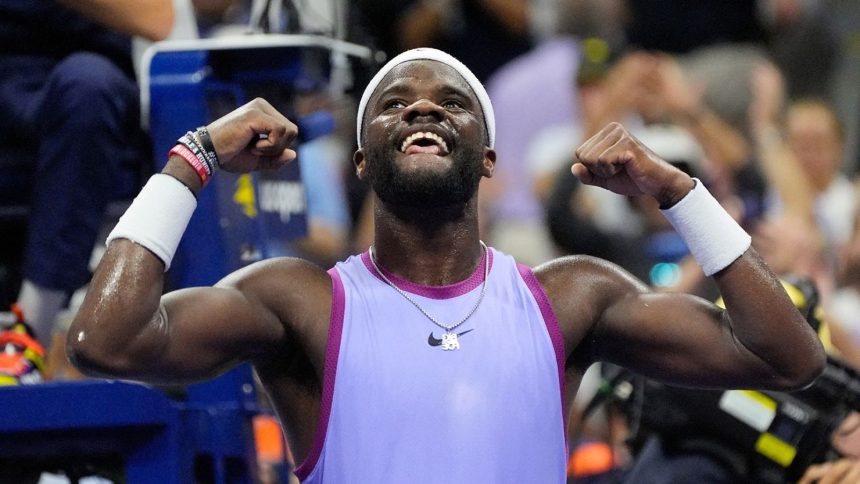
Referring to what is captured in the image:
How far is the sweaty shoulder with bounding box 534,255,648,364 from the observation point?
3.05 metres

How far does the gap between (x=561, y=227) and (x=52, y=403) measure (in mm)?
3172

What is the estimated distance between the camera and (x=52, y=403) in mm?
2814

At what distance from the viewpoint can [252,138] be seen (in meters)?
2.92

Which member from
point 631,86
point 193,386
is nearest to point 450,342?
point 193,386

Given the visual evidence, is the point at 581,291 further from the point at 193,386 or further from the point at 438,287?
the point at 193,386

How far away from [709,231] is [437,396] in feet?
2.16

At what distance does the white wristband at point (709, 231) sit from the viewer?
9.77 ft

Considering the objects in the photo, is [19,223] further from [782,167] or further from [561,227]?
[782,167]

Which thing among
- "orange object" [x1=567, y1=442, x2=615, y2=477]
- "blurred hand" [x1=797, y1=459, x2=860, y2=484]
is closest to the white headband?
"blurred hand" [x1=797, y1=459, x2=860, y2=484]

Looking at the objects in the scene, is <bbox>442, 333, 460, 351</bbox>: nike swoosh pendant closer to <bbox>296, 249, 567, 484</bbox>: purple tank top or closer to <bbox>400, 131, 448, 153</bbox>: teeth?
<bbox>296, 249, 567, 484</bbox>: purple tank top

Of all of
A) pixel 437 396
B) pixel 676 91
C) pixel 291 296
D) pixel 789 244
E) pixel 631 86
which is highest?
pixel 291 296

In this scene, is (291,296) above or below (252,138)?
below

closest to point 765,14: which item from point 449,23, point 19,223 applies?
point 449,23

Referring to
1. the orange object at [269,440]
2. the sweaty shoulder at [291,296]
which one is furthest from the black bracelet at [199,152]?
the orange object at [269,440]
